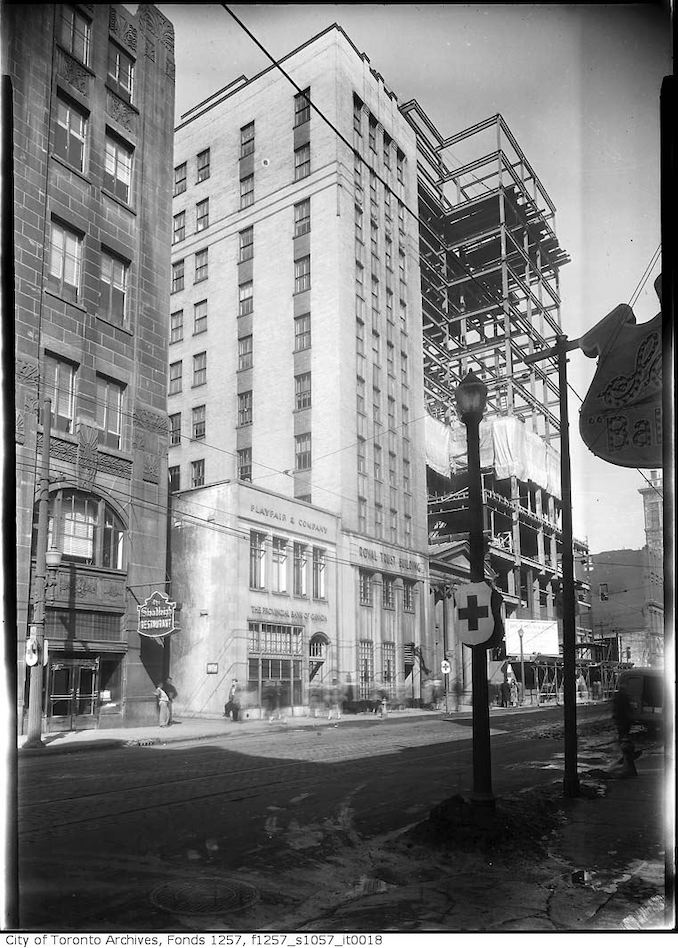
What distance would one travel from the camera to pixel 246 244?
7.98 meters

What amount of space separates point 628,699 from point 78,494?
5.57 meters

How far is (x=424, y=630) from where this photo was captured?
7.97 m

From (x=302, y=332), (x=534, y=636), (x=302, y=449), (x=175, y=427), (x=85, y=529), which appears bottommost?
(x=534, y=636)

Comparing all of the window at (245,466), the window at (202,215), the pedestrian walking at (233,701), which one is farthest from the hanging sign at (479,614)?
the window at (202,215)

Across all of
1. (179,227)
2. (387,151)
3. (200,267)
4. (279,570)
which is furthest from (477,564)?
(179,227)

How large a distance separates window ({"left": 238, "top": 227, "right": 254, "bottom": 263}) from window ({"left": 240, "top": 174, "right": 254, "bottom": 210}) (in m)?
0.27

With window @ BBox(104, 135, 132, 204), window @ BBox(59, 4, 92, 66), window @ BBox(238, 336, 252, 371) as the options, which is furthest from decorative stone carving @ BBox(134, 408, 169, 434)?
window @ BBox(59, 4, 92, 66)

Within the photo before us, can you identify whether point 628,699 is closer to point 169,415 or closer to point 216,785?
point 216,785

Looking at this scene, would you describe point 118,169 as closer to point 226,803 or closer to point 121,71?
point 121,71

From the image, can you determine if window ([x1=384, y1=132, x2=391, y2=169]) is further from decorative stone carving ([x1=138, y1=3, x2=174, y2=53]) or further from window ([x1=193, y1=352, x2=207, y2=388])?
window ([x1=193, y1=352, x2=207, y2=388])

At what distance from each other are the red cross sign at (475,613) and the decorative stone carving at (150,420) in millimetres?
3326

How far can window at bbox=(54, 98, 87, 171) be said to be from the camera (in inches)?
266

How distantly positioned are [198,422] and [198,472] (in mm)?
525

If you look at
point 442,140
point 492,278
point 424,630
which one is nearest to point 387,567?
point 424,630
